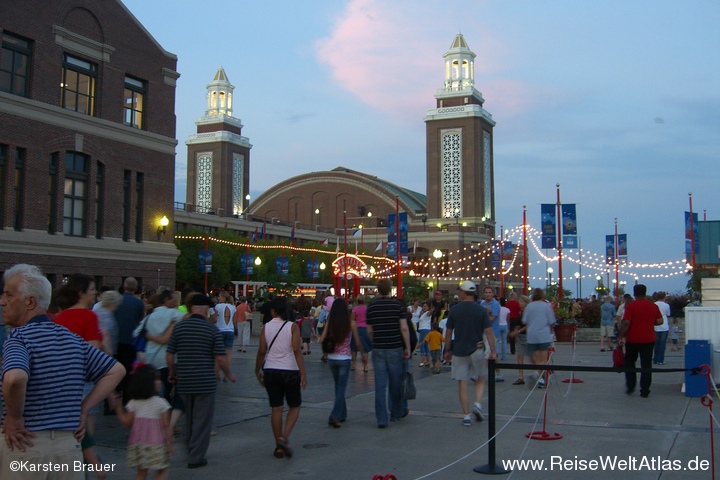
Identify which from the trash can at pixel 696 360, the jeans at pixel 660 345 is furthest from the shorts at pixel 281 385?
the jeans at pixel 660 345

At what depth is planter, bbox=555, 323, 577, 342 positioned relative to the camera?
2692 cm

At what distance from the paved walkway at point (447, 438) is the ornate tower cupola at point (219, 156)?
337ft

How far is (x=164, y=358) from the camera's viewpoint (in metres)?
9.73

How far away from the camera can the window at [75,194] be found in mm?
31219

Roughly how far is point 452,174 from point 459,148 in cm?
342

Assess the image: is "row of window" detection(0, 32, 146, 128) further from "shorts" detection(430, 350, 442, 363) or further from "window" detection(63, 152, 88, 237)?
"shorts" detection(430, 350, 442, 363)

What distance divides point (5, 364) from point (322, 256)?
227ft

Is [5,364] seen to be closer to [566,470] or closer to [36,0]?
[566,470]

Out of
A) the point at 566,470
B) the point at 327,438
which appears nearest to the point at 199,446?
the point at 327,438

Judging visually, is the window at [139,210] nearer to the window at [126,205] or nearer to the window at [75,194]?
the window at [126,205]

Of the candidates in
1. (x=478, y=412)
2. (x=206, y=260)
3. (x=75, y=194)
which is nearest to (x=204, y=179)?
(x=206, y=260)

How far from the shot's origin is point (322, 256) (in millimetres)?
72875

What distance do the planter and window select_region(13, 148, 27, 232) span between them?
807 inches

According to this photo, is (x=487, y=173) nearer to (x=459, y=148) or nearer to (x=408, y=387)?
(x=459, y=148)
